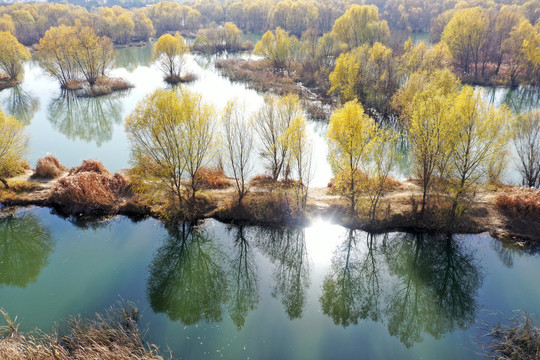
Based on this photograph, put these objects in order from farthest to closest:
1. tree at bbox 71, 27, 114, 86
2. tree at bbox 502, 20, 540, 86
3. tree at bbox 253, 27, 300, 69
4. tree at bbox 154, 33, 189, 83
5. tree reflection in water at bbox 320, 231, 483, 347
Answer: tree at bbox 253, 27, 300, 69, tree at bbox 154, 33, 189, 83, tree at bbox 71, 27, 114, 86, tree at bbox 502, 20, 540, 86, tree reflection in water at bbox 320, 231, 483, 347

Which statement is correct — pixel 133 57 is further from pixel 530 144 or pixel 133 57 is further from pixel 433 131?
pixel 530 144

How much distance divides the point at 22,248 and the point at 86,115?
22.8m

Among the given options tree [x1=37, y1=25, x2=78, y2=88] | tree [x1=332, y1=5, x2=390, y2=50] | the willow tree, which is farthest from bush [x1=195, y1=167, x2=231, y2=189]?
tree [x1=332, y1=5, x2=390, y2=50]

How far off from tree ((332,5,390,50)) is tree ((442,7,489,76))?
8.61m

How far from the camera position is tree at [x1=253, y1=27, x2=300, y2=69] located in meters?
48.8

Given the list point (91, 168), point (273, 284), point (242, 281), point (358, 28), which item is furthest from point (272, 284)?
point (358, 28)

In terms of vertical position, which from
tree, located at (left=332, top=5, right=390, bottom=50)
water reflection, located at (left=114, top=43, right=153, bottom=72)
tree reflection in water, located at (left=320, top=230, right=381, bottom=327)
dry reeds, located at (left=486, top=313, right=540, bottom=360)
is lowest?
tree reflection in water, located at (left=320, top=230, right=381, bottom=327)

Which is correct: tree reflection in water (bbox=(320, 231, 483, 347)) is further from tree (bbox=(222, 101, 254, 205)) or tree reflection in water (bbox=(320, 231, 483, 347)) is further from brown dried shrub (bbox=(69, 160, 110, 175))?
brown dried shrub (bbox=(69, 160, 110, 175))

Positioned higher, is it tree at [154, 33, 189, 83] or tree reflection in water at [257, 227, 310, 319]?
tree at [154, 33, 189, 83]

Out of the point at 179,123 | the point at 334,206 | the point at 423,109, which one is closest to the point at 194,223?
the point at 179,123

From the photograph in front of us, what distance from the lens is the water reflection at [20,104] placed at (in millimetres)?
38247

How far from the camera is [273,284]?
17.0 meters

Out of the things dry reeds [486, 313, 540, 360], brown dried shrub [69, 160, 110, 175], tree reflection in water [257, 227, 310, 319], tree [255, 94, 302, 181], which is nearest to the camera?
dry reeds [486, 313, 540, 360]

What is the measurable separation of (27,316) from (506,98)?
1859 inches
